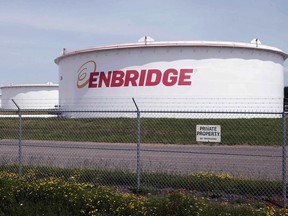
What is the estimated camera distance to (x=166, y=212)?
6.62m

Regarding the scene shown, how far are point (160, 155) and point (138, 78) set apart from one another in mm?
14417

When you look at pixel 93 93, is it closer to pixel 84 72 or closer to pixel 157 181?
pixel 84 72

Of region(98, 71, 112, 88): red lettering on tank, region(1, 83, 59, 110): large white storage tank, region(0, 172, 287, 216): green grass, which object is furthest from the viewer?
region(1, 83, 59, 110): large white storage tank

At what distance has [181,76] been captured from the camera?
94.2ft

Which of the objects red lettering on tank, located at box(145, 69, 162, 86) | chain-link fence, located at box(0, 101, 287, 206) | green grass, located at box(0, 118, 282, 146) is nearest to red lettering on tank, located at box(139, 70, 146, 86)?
red lettering on tank, located at box(145, 69, 162, 86)

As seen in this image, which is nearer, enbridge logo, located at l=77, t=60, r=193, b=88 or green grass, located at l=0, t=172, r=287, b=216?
green grass, located at l=0, t=172, r=287, b=216

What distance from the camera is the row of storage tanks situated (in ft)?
94.1

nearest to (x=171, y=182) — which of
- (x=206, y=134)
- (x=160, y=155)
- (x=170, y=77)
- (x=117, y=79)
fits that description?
(x=206, y=134)

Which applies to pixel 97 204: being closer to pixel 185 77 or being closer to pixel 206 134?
pixel 206 134

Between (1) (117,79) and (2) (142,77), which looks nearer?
(2) (142,77)

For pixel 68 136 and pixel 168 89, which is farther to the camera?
pixel 168 89

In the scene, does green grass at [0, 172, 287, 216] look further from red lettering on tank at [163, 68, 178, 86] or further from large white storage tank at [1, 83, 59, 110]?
large white storage tank at [1, 83, 59, 110]

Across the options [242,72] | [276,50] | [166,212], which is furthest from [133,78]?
[166,212]

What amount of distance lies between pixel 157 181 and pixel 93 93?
21.9m
